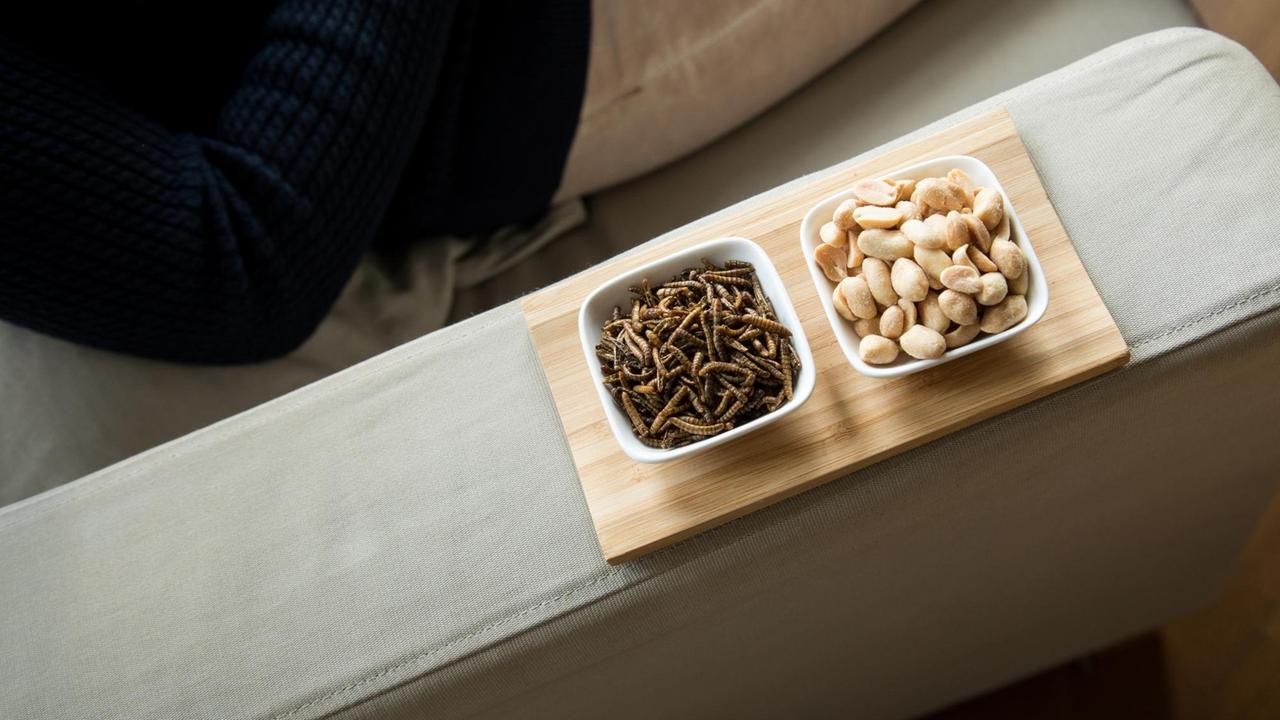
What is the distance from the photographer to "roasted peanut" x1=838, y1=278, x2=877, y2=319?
65cm

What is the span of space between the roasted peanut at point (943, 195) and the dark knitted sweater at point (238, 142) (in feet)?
1.31

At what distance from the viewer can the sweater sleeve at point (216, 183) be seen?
776 mm

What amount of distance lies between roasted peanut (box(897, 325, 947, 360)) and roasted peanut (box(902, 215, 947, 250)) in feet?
0.18

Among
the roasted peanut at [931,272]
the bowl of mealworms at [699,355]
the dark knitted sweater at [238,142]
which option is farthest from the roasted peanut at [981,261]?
the dark knitted sweater at [238,142]

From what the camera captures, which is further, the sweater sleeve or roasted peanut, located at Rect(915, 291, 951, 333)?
the sweater sleeve

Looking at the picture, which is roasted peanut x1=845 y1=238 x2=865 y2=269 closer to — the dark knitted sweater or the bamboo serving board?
the bamboo serving board

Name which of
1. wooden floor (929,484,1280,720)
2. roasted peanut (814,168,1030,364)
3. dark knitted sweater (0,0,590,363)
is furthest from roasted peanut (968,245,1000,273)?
wooden floor (929,484,1280,720)

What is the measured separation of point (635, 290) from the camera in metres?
0.71

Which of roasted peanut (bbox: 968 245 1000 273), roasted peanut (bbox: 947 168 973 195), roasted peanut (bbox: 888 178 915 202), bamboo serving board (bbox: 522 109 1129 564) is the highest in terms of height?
roasted peanut (bbox: 888 178 915 202)

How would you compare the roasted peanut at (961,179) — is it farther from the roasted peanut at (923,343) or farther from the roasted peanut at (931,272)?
the roasted peanut at (923,343)

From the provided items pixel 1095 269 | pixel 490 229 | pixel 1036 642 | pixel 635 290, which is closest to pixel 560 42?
pixel 490 229

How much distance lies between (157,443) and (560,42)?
52cm

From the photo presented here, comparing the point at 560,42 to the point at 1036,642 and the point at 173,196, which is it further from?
the point at 1036,642

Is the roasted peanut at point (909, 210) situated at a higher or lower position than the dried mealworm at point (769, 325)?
higher
